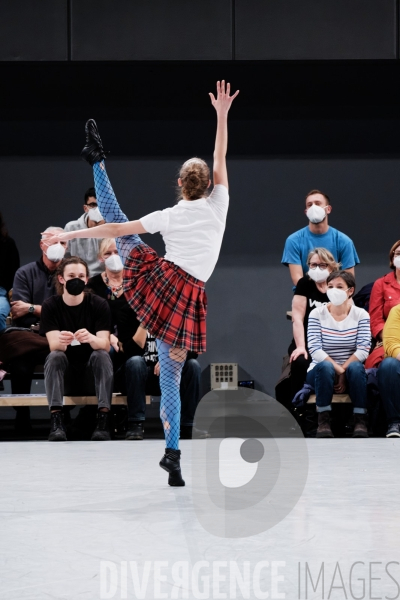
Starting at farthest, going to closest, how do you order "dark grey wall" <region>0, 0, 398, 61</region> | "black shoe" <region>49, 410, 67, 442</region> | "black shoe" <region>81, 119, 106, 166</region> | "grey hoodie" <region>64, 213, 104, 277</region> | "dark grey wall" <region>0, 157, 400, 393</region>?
"dark grey wall" <region>0, 157, 400, 393</region>
"dark grey wall" <region>0, 0, 398, 61</region>
"grey hoodie" <region>64, 213, 104, 277</region>
"black shoe" <region>49, 410, 67, 442</region>
"black shoe" <region>81, 119, 106, 166</region>

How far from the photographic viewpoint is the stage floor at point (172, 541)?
5.32 feet

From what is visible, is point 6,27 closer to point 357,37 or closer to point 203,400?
point 357,37

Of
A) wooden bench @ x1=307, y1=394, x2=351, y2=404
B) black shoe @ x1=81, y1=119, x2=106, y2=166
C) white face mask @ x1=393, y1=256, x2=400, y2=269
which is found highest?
black shoe @ x1=81, y1=119, x2=106, y2=166

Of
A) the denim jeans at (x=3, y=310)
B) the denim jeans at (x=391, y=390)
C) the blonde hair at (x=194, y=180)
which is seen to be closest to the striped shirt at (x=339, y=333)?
the denim jeans at (x=391, y=390)

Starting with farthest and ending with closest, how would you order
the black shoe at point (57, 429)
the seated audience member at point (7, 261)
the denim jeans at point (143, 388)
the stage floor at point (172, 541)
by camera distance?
the seated audience member at point (7, 261), the denim jeans at point (143, 388), the black shoe at point (57, 429), the stage floor at point (172, 541)

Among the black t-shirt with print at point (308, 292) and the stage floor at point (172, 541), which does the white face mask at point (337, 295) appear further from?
the stage floor at point (172, 541)

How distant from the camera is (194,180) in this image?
290 centimetres

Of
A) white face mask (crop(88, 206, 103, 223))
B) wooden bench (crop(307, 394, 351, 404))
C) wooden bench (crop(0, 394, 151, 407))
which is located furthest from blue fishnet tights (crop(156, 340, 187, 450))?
white face mask (crop(88, 206, 103, 223))

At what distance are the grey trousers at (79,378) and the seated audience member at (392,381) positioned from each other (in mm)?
1545

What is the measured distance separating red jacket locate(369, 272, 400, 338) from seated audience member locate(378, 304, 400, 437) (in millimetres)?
270

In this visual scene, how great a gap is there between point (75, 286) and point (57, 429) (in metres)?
0.81

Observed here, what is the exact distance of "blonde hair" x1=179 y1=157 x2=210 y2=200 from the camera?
2898 mm

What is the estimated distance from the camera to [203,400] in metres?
6.89

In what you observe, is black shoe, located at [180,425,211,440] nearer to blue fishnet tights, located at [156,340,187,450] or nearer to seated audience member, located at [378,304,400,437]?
seated audience member, located at [378,304,400,437]
